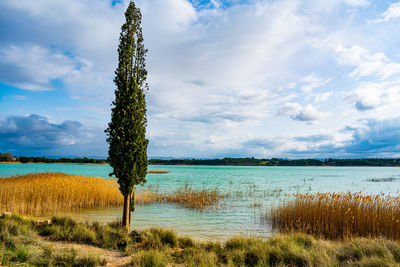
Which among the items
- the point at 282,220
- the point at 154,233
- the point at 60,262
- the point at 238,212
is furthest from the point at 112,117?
the point at 238,212

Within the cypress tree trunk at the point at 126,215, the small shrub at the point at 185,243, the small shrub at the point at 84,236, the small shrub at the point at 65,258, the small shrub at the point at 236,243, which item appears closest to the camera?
the small shrub at the point at 65,258

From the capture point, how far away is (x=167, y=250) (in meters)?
8.33

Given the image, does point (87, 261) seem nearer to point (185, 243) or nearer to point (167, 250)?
point (167, 250)

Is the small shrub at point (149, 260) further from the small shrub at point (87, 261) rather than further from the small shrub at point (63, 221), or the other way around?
the small shrub at point (63, 221)

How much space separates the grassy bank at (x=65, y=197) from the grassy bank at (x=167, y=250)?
6.11 metres

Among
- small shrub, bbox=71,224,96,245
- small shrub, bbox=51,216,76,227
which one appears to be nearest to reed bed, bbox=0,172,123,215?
small shrub, bbox=51,216,76,227

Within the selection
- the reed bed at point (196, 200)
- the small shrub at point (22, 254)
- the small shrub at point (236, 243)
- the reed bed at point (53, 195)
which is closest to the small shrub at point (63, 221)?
the small shrub at point (22, 254)

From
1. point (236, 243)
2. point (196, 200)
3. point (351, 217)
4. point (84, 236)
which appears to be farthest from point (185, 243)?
point (196, 200)

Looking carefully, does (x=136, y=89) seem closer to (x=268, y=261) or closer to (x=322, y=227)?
(x=268, y=261)

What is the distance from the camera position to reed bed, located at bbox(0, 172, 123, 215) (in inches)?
630

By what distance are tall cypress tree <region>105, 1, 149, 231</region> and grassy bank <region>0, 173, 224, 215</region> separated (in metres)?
8.77

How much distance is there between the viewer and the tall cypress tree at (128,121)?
10805mm

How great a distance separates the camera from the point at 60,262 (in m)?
6.69

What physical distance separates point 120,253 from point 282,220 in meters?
10.2
